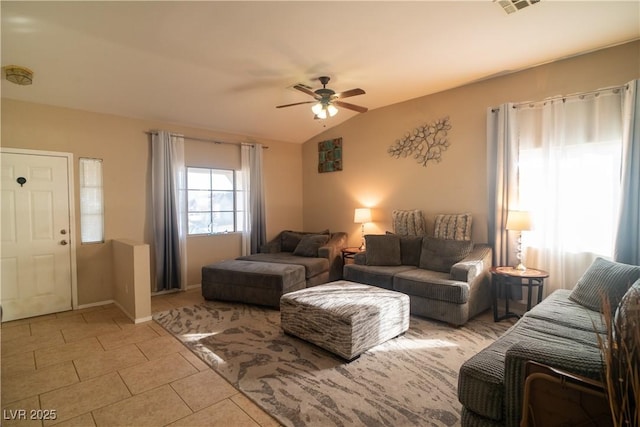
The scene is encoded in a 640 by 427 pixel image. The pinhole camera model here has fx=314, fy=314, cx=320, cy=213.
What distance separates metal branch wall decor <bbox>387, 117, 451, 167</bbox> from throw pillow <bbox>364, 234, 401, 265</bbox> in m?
1.26

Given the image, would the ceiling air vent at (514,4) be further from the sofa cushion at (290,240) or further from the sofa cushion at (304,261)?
the sofa cushion at (290,240)

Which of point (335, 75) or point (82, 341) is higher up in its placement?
point (335, 75)

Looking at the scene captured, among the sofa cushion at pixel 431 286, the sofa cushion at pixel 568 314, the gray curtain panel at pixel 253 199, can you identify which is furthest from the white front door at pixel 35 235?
the sofa cushion at pixel 568 314

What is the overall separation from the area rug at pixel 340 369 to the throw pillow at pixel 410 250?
90 centimetres

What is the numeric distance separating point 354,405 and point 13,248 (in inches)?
165

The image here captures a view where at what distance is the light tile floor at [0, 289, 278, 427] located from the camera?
204cm

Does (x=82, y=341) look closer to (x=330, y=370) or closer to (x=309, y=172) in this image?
(x=330, y=370)

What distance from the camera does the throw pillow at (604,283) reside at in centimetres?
241

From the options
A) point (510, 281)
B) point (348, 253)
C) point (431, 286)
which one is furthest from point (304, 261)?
point (510, 281)

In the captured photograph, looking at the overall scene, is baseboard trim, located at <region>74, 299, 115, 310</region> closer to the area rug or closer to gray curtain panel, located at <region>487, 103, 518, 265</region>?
the area rug

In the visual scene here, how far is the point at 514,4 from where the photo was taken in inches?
97.3

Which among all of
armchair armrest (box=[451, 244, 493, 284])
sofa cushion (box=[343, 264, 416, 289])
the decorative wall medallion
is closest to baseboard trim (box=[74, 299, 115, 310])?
sofa cushion (box=[343, 264, 416, 289])

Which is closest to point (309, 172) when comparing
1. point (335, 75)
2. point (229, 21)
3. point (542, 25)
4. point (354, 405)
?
point (335, 75)

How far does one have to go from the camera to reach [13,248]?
3.65 meters
